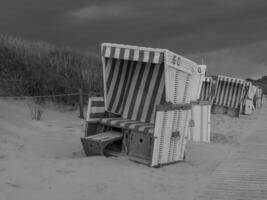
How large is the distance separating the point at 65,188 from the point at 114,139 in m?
2.17

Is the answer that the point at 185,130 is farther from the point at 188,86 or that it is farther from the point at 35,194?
the point at 35,194

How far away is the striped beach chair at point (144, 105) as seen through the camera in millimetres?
7008

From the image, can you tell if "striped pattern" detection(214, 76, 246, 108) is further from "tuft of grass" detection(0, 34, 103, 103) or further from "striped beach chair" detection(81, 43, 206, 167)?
"striped beach chair" detection(81, 43, 206, 167)

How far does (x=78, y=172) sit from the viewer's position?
5863mm

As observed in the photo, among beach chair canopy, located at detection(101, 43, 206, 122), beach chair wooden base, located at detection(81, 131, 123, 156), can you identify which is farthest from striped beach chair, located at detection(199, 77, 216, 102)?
beach chair wooden base, located at detection(81, 131, 123, 156)

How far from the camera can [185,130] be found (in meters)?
7.79

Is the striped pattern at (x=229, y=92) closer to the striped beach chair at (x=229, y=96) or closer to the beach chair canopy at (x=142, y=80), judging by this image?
the striped beach chair at (x=229, y=96)

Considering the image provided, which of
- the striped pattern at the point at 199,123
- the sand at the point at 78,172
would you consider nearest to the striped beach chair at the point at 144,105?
the sand at the point at 78,172

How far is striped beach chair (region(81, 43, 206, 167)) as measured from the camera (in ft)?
23.0

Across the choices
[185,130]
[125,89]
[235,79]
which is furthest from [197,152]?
[235,79]

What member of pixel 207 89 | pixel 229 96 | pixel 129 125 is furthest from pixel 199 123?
pixel 229 96

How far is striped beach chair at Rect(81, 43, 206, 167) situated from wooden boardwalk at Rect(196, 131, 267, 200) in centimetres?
106

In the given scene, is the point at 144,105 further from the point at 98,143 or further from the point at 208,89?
the point at 208,89

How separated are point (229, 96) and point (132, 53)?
627 inches
